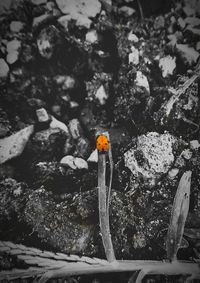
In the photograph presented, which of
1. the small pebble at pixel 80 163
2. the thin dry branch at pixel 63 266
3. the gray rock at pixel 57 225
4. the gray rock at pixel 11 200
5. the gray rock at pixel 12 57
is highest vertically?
the gray rock at pixel 12 57

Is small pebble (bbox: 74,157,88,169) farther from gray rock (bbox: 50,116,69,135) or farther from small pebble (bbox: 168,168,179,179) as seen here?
small pebble (bbox: 168,168,179,179)

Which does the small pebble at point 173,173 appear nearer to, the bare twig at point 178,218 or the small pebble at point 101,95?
the bare twig at point 178,218

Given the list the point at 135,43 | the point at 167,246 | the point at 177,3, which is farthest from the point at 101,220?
the point at 177,3

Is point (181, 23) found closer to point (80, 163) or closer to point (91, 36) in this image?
point (91, 36)

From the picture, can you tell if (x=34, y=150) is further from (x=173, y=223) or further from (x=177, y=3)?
(x=177, y=3)

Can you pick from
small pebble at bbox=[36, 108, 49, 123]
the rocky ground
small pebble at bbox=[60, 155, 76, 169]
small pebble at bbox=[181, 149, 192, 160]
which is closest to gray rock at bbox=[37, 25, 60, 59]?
the rocky ground

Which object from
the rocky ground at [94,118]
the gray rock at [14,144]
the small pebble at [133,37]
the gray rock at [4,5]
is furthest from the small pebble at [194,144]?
the gray rock at [4,5]

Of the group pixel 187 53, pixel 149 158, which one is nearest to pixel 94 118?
pixel 149 158
